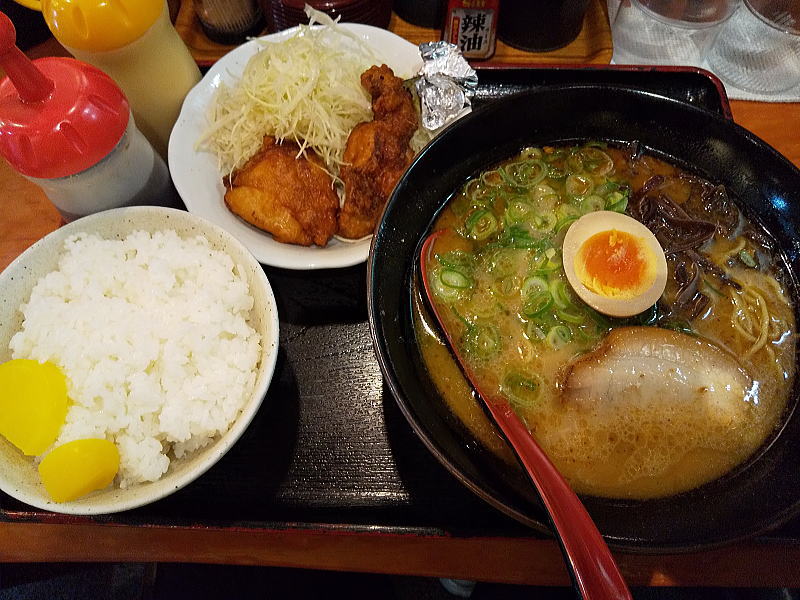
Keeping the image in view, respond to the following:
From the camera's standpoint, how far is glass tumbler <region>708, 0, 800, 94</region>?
8.28 ft

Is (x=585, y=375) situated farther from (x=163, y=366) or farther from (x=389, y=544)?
(x=163, y=366)

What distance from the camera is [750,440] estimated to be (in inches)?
57.6

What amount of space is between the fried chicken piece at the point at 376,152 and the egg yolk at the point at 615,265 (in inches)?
28.9

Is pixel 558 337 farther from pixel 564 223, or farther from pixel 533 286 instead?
pixel 564 223

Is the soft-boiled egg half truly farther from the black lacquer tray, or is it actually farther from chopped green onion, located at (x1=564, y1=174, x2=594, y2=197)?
the black lacquer tray

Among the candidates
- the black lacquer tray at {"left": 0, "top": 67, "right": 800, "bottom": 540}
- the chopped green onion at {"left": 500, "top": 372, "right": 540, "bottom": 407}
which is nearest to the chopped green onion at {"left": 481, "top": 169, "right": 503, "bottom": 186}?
the black lacquer tray at {"left": 0, "top": 67, "right": 800, "bottom": 540}

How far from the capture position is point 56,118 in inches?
60.0

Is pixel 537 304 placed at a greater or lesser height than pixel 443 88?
lesser

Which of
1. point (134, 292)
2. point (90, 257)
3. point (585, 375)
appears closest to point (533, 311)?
point (585, 375)

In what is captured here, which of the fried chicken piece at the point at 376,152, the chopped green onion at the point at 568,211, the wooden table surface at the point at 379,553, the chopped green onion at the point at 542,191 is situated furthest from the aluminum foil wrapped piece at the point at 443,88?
the wooden table surface at the point at 379,553

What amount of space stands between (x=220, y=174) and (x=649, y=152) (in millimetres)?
1624

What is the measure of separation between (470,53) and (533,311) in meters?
1.53

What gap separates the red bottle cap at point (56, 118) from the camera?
1502 millimetres

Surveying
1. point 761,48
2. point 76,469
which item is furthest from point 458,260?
point 761,48
